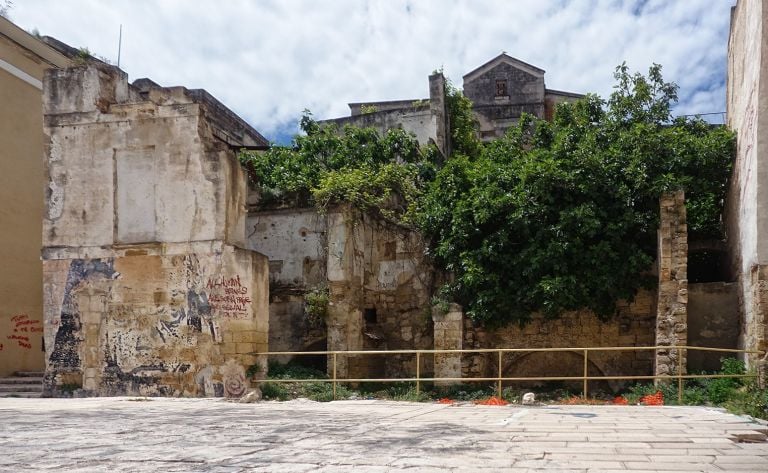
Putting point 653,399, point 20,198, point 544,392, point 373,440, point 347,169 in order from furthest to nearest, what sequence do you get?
point 347,169
point 20,198
point 544,392
point 653,399
point 373,440

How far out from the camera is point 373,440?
6.83 m

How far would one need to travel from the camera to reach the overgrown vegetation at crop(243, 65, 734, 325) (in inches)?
645

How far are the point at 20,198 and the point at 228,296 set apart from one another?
304 inches

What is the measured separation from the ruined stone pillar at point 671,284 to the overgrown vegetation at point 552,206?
62cm

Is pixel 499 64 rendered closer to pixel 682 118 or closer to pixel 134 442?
pixel 682 118

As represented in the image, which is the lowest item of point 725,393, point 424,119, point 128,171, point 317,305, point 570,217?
point 725,393

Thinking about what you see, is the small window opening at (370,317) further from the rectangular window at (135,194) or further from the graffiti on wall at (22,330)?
the graffiti on wall at (22,330)

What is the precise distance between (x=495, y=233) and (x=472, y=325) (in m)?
2.42

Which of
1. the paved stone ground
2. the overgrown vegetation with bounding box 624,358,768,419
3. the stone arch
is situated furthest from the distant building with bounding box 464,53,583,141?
the paved stone ground

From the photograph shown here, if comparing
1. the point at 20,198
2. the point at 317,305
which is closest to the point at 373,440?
the point at 317,305

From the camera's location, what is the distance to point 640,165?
16844 mm

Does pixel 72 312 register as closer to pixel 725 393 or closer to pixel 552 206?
pixel 552 206

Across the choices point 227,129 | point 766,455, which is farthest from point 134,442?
point 227,129

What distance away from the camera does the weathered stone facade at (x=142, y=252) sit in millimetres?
12398
